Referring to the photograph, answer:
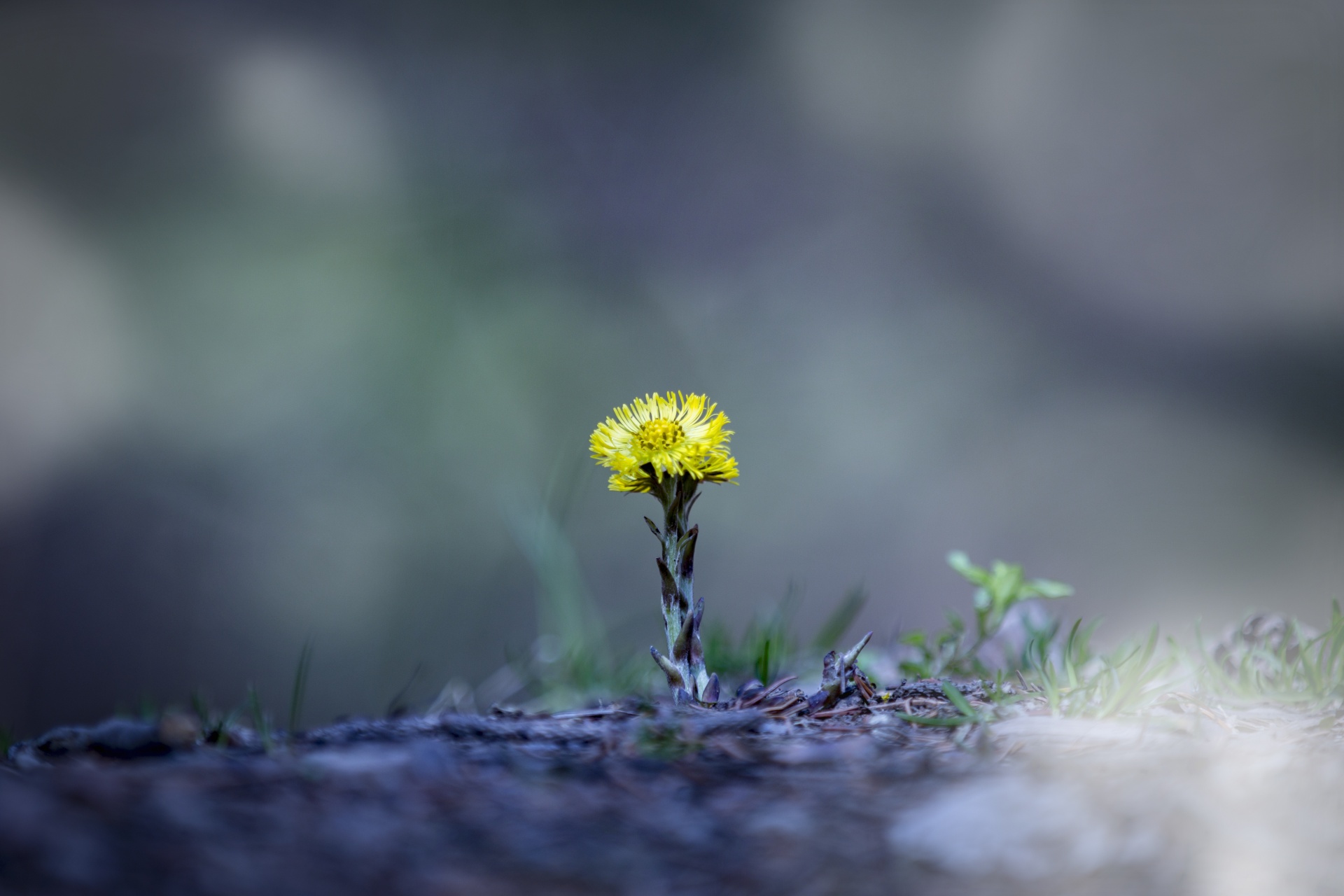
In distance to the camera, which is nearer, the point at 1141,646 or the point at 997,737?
the point at 997,737

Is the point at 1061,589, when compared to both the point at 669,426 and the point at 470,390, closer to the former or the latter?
the point at 669,426

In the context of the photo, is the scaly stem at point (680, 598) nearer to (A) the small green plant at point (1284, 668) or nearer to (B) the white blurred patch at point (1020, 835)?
(B) the white blurred patch at point (1020, 835)

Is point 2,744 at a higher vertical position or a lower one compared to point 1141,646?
lower

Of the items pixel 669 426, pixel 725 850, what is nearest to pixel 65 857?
pixel 725 850

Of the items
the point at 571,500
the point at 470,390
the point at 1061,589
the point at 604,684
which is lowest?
the point at 604,684

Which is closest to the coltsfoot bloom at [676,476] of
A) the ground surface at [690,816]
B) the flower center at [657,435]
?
the flower center at [657,435]

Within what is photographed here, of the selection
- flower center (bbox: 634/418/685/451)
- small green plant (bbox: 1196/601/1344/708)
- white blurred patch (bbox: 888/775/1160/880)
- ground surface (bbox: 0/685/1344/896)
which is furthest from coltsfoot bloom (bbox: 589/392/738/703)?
small green plant (bbox: 1196/601/1344/708)

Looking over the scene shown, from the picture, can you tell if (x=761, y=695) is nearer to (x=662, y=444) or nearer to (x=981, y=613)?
(x=662, y=444)
